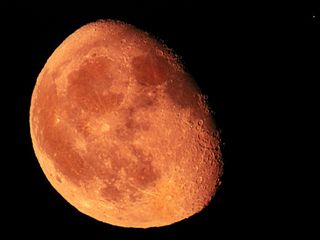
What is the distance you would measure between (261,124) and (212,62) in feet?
2.16

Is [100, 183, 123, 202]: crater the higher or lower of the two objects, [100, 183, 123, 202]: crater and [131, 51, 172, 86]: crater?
the lower

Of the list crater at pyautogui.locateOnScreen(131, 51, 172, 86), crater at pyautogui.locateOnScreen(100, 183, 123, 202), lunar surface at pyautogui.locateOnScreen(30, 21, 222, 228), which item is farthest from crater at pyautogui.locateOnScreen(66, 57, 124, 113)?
crater at pyautogui.locateOnScreen(100, 183, 123, 202)

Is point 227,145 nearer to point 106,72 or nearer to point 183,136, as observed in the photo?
point 183,136

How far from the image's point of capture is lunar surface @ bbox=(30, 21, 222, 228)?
10.2 feet

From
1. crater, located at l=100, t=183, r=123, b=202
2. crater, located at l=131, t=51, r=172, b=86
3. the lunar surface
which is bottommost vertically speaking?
crater, located at l=100, t=183, r=123, b=202

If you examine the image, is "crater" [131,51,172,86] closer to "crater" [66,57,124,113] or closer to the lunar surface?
the lunar surface

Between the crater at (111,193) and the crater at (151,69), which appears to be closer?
the crater at (151,69)

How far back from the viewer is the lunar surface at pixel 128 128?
3119mm

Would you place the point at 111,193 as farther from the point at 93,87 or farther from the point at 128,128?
the point at 93,87

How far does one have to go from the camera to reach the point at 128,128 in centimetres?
311

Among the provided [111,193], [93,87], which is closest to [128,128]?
[93,87]

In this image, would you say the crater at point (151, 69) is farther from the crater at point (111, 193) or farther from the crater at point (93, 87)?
the crater at point (111, 193)

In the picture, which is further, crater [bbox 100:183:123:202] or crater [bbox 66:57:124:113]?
crater [bbox 100:183:123:202]

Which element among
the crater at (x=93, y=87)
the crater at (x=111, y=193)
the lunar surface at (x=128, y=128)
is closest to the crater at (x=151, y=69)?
the lunar surface at (x=128, y=128)
